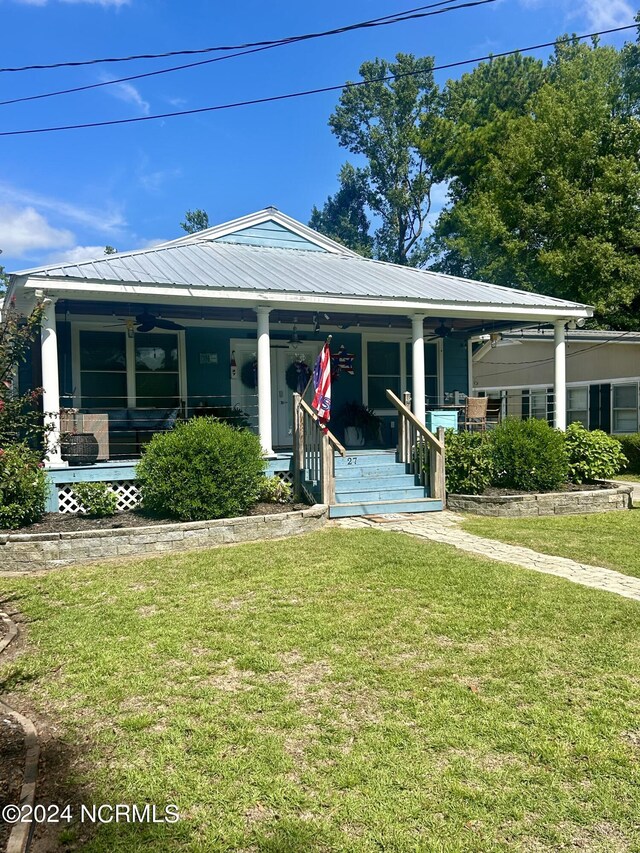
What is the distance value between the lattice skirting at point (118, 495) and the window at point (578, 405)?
12218 mm

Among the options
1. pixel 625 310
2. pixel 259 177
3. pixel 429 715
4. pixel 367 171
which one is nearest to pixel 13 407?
pixel 429 715

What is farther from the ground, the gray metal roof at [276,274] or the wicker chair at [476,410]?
the gray metal roof at [276,274]

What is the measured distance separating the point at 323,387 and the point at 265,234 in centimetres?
568

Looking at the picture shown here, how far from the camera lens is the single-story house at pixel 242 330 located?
8930mm

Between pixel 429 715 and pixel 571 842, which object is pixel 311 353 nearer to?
pixel 429 715

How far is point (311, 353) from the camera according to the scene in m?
13.2

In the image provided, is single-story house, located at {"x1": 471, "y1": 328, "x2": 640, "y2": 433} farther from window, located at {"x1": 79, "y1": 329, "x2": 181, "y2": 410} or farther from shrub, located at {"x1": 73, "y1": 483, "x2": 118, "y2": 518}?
shrub, located at {"x1": 73, "y1": 483, "x2": 118, "y2": 518}

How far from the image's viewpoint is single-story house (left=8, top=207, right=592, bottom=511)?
8.93m

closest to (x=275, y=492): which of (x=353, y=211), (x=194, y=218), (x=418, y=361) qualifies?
(x=418, y=361)

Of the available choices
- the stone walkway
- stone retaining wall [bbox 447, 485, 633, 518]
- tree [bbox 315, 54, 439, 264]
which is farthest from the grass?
tree [bbox 315, 54, 439, 264]

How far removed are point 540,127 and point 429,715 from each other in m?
26.0

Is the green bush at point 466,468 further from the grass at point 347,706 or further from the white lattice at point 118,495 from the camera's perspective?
the white lattice at point 118,495

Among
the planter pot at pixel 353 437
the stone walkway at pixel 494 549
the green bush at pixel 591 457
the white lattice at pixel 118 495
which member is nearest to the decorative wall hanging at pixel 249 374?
the planter pot at pixel 353 437

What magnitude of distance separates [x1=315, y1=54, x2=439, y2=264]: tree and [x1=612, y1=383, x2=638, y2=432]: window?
24876mm
